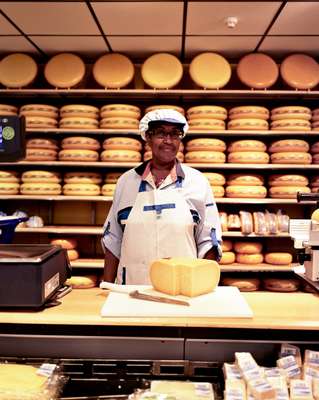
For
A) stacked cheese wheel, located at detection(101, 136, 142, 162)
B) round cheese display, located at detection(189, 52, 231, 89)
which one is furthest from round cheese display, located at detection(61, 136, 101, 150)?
round cheese display, located at detection(189, 52, 231, 89)

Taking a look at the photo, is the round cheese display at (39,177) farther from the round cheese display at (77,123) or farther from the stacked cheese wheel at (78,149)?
the round cheese display at (77,123)

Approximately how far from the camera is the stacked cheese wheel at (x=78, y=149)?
3.64 metres

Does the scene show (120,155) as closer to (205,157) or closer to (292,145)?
(205,157)

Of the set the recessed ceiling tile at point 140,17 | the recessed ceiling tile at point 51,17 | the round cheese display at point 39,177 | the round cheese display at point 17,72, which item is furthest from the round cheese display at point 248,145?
the round cheese display at point 17,72

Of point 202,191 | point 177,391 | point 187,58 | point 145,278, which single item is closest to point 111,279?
point 145,278

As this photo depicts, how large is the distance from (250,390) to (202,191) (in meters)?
1.19

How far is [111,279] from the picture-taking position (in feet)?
7.70

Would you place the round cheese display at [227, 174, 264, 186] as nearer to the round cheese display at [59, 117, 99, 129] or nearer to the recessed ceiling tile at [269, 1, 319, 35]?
the recessed ceiling tile at [269, 1, 319, 35]

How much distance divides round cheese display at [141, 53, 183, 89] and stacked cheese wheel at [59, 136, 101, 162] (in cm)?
71

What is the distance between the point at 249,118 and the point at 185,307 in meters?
2.64

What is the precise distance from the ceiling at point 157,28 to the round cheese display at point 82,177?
1.07 meters

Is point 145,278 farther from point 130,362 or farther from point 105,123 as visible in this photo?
point 105,123

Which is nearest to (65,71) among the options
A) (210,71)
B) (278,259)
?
(210,71)

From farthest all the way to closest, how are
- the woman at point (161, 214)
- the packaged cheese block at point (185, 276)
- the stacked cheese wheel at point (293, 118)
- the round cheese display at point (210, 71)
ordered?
the round cheese display at point (210, 71)
the stacked cheese wheel at point (293, 118)
the woman at point (161, 214)
the packaged cheese block at point (185, 276)
